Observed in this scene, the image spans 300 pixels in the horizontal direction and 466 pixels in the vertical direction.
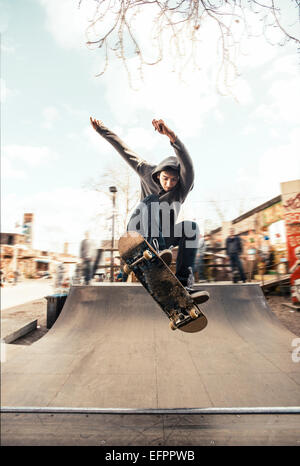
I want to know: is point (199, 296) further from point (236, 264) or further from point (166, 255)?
point (236, 264)

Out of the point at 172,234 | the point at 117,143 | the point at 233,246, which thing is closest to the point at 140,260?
the point at 172,234

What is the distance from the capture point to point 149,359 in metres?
2.73

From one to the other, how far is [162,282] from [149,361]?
139 cm

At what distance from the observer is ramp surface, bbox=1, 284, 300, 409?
2.06 meters

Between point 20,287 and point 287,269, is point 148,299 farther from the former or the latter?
point 20,287

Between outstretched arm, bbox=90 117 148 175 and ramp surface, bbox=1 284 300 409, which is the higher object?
outstretched arm, bbox=90 117 148 175

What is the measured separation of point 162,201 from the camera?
2184mm

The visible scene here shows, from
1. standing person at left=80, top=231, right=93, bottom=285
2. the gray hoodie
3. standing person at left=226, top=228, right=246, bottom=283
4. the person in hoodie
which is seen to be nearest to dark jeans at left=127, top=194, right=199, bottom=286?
the person in hoodie

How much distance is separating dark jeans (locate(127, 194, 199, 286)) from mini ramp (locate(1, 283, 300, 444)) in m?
1.10

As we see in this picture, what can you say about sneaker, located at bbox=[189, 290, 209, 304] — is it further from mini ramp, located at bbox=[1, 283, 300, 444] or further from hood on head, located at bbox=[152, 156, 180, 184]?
hood on head, located at bbox=[152, 156, 180, 184]

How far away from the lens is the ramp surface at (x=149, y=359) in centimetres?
206
